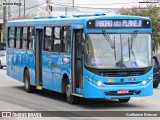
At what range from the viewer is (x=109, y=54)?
15.9m

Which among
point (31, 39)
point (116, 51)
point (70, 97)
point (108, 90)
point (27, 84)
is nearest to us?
point (108, 90)

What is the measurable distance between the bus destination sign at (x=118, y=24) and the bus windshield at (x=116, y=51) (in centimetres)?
27

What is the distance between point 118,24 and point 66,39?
2.09 m

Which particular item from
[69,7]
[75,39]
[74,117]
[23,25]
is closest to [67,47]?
[75,39]

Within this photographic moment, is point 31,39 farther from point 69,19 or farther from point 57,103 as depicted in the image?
point 57,103

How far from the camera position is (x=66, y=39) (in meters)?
17.5

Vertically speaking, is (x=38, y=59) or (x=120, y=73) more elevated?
(x=120, y=73)

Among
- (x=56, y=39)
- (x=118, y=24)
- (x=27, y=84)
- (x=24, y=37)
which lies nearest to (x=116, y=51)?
(x=118, y=24)

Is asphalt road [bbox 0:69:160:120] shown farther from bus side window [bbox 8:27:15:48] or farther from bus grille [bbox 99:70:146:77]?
bus side window [bbox 8:27:15:48]

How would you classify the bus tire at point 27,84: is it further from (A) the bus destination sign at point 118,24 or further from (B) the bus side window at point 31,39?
(A) the bus destination sign at point 118,24

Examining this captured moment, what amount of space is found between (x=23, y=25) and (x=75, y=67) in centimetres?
642

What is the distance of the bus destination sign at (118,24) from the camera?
16.0 meters

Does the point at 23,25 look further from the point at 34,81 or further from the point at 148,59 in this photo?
the point at 148,59

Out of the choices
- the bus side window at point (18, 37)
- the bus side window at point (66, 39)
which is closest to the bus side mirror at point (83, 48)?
the bus side window at point (66, 39)
